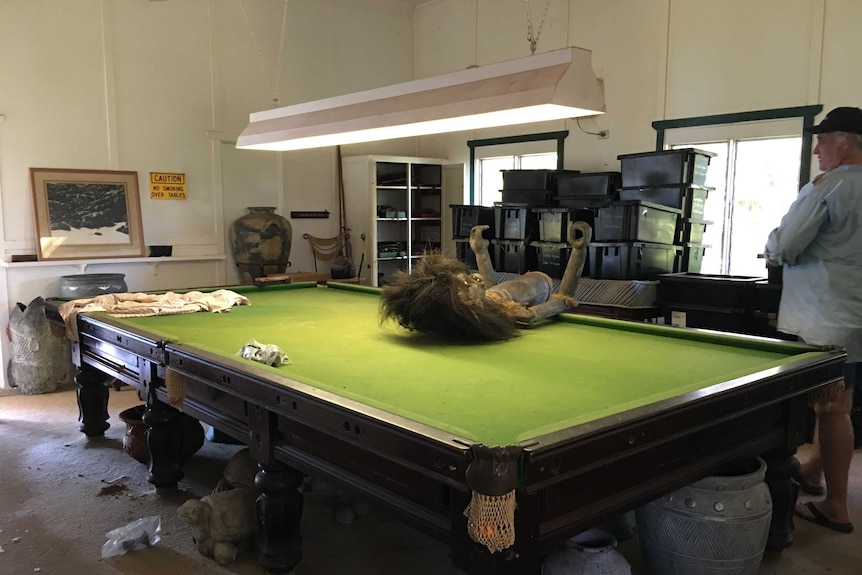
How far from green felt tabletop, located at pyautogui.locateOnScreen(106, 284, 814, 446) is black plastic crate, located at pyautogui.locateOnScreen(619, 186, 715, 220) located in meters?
2.13

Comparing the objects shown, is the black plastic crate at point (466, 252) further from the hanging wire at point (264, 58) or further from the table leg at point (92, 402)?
the table leg at point (92, 402)

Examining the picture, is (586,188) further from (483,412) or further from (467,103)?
(483,412)

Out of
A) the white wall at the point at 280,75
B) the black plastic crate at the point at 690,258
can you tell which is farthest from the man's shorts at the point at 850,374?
the white wall at the point at 280,75

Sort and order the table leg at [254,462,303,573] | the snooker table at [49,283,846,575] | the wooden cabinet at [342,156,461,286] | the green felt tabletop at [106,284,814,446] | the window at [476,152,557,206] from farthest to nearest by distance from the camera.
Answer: the wooden cabinet at [342,156,461,286] → the window at [476,152,557,206] → the table leg at [254,462,303,573] → the green felt tabletop at [106,284,814,446] → the snooker table at [49,283,846,575]

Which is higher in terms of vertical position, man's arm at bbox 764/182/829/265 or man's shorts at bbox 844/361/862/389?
man's arm at bbox 764/182/829/265

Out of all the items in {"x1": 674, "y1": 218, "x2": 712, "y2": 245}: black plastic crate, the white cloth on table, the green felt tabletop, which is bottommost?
the green felt tabletop

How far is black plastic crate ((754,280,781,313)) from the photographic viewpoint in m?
4.09

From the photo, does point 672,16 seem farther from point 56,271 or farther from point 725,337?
point 56,271

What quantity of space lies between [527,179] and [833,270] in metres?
3.07

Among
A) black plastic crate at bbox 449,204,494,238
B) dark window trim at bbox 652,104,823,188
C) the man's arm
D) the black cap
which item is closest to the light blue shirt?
the man's arm

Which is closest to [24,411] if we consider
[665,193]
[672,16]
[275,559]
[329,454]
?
[275,559]

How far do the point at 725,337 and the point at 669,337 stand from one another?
0.23 meters

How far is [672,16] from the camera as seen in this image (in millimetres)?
5371

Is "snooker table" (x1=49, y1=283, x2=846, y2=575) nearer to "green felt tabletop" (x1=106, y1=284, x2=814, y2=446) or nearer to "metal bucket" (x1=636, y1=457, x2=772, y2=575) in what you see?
"green felt tabletop" (x1=106, y1=284, x2=814, y2=446)
